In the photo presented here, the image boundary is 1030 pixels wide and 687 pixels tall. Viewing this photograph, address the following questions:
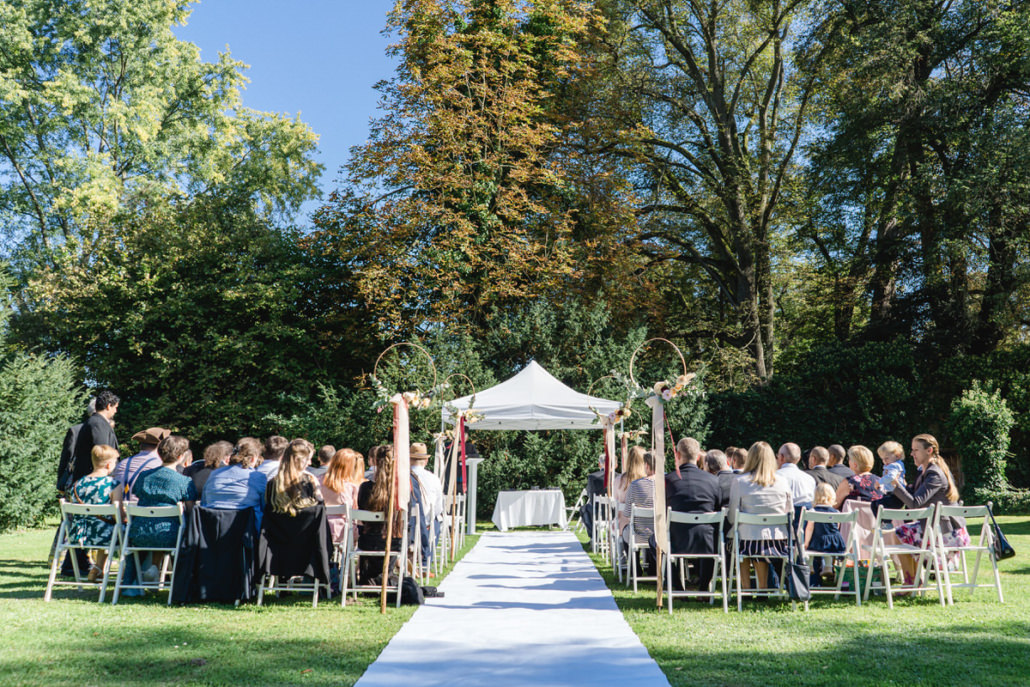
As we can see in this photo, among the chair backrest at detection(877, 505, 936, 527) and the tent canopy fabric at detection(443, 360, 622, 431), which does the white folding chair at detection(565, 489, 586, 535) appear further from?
the chair backrest at detection(877, 505, 936, 527)

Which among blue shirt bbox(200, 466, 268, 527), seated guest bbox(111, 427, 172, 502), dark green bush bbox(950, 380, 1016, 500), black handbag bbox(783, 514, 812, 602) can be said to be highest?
dark green bush bbox(950, 380, 1016, 500)

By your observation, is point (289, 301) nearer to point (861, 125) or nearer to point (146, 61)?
point (146, 61)

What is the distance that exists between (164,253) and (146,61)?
25.8ft

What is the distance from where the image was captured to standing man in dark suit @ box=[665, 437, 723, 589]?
25.2 ft

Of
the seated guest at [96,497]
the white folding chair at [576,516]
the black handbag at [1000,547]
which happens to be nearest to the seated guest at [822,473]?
the black handbag at [1000,547]

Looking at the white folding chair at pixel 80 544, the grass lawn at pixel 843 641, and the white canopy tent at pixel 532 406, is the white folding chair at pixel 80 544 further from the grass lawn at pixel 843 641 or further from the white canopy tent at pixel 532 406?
the white canopy tent at pixel 532 406

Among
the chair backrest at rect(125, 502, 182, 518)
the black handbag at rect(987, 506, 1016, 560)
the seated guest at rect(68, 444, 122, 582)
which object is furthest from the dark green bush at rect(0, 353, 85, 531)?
the black handbag at rect(987, 506, 1016, 560)

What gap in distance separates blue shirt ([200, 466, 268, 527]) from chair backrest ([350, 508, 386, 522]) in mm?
820

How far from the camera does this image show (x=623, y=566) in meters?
9.19

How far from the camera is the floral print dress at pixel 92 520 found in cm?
797

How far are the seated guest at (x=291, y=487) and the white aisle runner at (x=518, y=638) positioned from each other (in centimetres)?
139

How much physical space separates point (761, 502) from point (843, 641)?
1.62 metres

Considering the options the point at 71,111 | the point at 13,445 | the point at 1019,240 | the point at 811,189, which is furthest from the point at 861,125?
the point at 71,111

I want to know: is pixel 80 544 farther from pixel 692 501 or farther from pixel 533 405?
pixel 533 405
